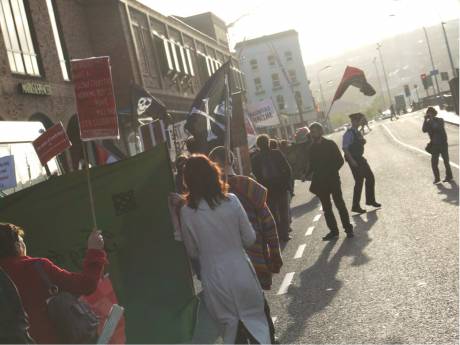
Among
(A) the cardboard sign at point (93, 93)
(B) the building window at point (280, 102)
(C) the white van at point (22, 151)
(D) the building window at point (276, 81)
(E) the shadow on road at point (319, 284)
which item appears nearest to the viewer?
(A) the cardboard sign at point (93, 93)

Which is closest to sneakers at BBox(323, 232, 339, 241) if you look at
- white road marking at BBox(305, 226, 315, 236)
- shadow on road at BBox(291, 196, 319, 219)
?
white road marking at BBox(305, 226, 315, 236)

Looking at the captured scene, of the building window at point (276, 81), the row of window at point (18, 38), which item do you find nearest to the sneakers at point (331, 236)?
the row of window at point (18, 38)

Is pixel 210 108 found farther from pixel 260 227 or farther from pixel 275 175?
pixel 275 175

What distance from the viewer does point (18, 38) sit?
2067cm

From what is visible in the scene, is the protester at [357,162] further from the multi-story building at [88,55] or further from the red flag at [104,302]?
the red flag at [104,302]

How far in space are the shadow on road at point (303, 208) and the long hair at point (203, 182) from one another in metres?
10.5

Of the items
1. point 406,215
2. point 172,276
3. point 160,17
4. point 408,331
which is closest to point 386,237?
point 406,215

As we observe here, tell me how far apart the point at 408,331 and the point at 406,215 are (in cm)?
628

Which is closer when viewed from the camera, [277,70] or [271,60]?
[277,70]

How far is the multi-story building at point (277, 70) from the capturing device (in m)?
104

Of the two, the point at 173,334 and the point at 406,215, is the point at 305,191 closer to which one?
the point at 406,215

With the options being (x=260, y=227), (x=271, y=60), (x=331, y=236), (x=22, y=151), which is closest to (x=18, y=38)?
(x=22, y=151)

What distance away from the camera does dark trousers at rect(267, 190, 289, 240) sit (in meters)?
12.1

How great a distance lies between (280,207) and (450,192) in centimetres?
358
